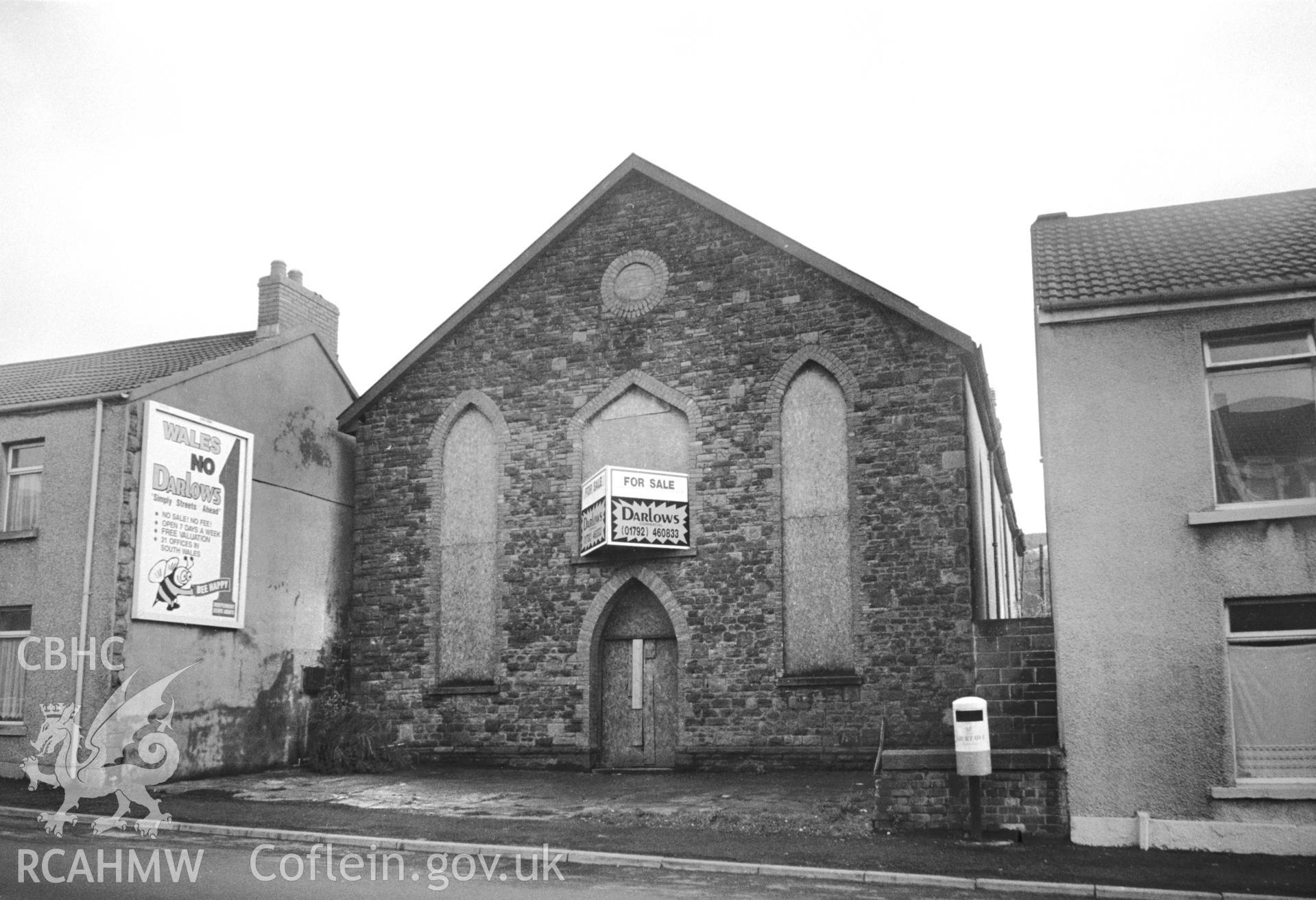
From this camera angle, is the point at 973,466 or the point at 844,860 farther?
the point at 973,466

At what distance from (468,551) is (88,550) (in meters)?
6.17

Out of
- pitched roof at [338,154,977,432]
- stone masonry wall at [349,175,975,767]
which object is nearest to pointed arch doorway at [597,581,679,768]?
stone masonry wall at [349,175,975,767]

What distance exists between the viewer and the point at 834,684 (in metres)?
18.8

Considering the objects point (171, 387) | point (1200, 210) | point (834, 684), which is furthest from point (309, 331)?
point (1200, 210)

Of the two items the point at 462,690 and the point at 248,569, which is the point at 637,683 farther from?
the point at 248,569

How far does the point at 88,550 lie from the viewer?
18109 millimetres

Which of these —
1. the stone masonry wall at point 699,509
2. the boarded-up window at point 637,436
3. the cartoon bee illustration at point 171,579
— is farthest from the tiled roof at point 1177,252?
the cartoon bee illustration at point 171,579

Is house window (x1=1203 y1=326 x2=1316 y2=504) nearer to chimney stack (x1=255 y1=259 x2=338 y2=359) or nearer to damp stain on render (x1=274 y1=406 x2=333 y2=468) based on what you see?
damp stain on render (x1=274 y1=406 x2=333 y2=468)

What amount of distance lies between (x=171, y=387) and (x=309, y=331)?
13.3 feet

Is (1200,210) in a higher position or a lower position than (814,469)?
higher

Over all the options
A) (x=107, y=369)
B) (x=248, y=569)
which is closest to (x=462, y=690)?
(x=248, y=569)

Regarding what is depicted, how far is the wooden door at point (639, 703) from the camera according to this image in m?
20.2

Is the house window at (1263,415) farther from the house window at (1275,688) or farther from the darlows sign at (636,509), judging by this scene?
the darlows sign at (636,509)

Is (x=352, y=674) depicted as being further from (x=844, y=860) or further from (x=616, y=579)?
(x=844, y=860)
